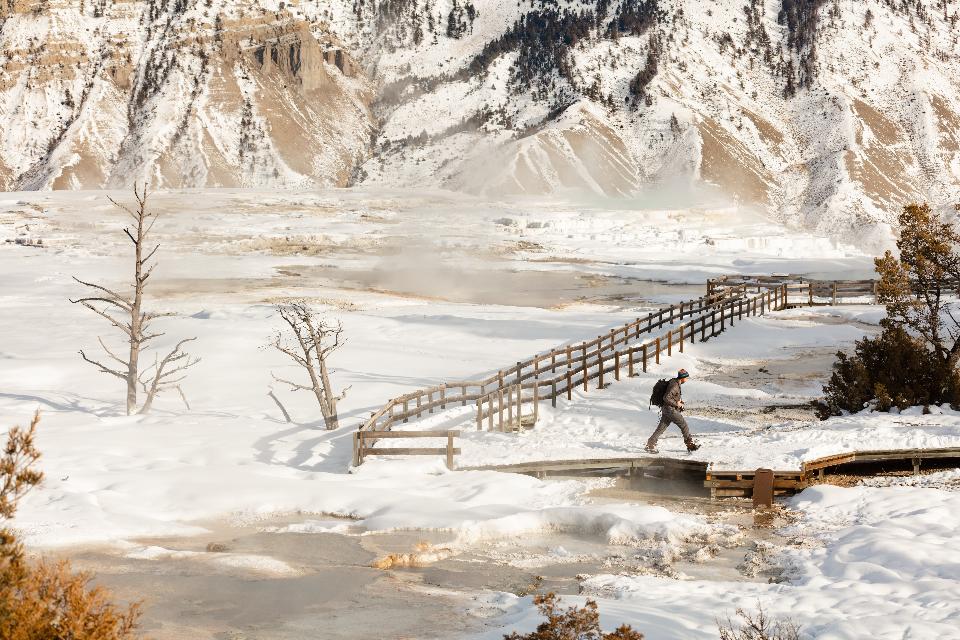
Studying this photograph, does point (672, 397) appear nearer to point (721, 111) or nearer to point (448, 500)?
point (448, 500)

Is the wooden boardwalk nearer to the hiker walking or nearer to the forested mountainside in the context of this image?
the hiker walking

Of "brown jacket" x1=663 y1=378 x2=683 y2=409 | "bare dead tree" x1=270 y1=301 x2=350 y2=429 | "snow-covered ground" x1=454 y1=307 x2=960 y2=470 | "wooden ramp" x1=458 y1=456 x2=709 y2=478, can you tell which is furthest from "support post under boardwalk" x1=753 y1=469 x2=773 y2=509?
"bare dead tree" x1=270 y1=301 x2=350 y2=429

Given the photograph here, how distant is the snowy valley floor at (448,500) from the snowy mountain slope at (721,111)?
105 metres

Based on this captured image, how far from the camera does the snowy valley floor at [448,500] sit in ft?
34.8

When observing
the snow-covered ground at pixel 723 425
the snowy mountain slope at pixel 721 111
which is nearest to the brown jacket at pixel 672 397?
the snow-covered ground at pixel 723 425

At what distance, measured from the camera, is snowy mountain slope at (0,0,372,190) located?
16188 centimetres

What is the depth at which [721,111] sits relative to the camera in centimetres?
16388

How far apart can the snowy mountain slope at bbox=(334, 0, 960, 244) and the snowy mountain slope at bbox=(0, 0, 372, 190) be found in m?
13.6

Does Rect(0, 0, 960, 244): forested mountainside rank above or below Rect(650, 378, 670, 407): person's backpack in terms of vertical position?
above

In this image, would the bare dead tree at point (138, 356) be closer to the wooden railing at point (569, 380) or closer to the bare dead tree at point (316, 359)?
the bare dead tree at point (316, 359)

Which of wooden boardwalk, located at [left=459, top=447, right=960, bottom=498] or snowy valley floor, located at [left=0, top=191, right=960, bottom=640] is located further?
wooden boardwalk, located at [left=459, top=447, right=960, bottom=498]

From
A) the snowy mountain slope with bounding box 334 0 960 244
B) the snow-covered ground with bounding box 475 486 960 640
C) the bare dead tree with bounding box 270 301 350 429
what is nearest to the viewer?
the snow-covered ground with bounding box 475 486 960 640

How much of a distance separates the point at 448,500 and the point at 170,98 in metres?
173

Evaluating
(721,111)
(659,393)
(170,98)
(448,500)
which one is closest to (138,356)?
(448,500)
